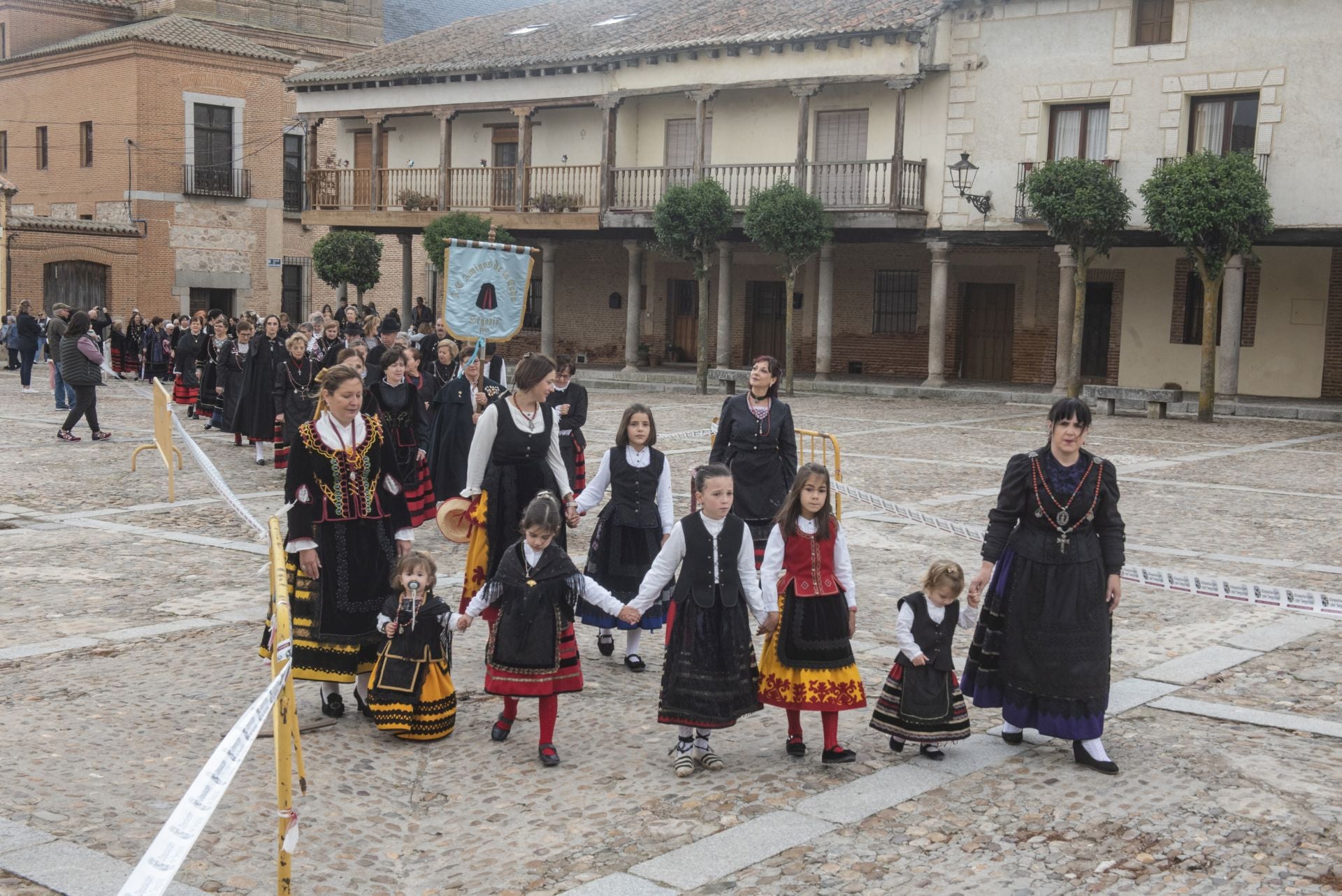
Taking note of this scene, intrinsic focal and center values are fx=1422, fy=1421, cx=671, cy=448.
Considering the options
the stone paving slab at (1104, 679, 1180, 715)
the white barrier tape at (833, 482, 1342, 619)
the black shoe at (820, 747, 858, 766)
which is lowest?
the black shoe at (820, 747, 858, 766)

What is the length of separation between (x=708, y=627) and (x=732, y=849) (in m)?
1.08

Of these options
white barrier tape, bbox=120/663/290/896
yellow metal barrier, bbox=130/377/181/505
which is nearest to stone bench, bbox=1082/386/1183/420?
yellow metal barrier, bbox=130/377/181/505

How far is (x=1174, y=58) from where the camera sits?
24594mm

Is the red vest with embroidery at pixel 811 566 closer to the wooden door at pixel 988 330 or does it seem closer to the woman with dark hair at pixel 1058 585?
the woman with dark hair at pixel 1058 585

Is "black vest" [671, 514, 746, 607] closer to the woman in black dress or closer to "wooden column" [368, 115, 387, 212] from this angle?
the woman in black dress

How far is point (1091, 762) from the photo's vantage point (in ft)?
19.4

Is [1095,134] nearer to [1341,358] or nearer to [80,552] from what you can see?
[1341,358]

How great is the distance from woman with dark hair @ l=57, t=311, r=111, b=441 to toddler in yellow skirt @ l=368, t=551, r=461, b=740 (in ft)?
41.5

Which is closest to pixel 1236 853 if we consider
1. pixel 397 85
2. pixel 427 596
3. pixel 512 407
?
pixel 427 596

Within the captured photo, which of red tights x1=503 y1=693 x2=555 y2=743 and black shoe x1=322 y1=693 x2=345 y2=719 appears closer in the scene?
red tights x1=503 y1=693 x2=555 y2=743

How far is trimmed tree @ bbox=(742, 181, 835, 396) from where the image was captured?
25984mm

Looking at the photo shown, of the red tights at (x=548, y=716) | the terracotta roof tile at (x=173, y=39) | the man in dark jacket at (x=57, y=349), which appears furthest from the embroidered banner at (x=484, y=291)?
the terracotta roof tile at (x=173, y=39)

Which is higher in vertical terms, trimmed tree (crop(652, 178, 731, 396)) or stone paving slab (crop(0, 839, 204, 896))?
trimmed tree (crop(652, 178, 731, 396))

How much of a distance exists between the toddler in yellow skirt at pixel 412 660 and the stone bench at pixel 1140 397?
1841cm
